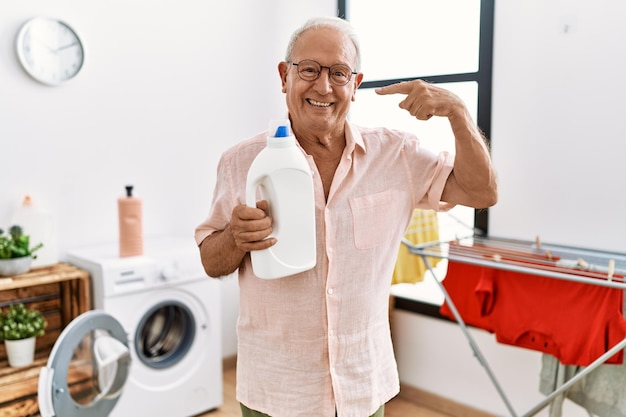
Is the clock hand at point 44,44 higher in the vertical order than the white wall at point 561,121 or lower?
higher

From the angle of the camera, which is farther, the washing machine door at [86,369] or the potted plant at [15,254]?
the potted plant at [15,254]

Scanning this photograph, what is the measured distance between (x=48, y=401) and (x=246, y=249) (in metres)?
1.32

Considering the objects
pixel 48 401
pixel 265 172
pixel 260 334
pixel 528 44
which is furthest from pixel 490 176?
pixel 48 401

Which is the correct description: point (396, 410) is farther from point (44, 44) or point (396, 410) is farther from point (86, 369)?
point (44, 44)

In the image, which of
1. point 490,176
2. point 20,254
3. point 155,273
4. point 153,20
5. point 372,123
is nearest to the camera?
point 490,176

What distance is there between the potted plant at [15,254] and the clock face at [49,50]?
741mm

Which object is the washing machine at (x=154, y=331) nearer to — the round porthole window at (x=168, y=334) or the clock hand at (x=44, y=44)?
the round porthole window at (x=168, y=334)

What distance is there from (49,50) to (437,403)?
253cm

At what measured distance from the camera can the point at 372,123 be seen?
10.9 feet

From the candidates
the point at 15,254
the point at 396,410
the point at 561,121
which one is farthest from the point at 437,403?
the point at 15,254

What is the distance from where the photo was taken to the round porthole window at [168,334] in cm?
271

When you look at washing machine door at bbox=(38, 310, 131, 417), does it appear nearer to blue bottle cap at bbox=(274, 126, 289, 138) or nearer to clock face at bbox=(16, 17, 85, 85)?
clock face at bbox=(16, 17, 85, 85)

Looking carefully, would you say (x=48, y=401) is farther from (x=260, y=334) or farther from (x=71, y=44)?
(x=71, y=44)

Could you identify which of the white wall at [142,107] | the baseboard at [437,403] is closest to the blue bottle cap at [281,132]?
the white wall at [142,107]
